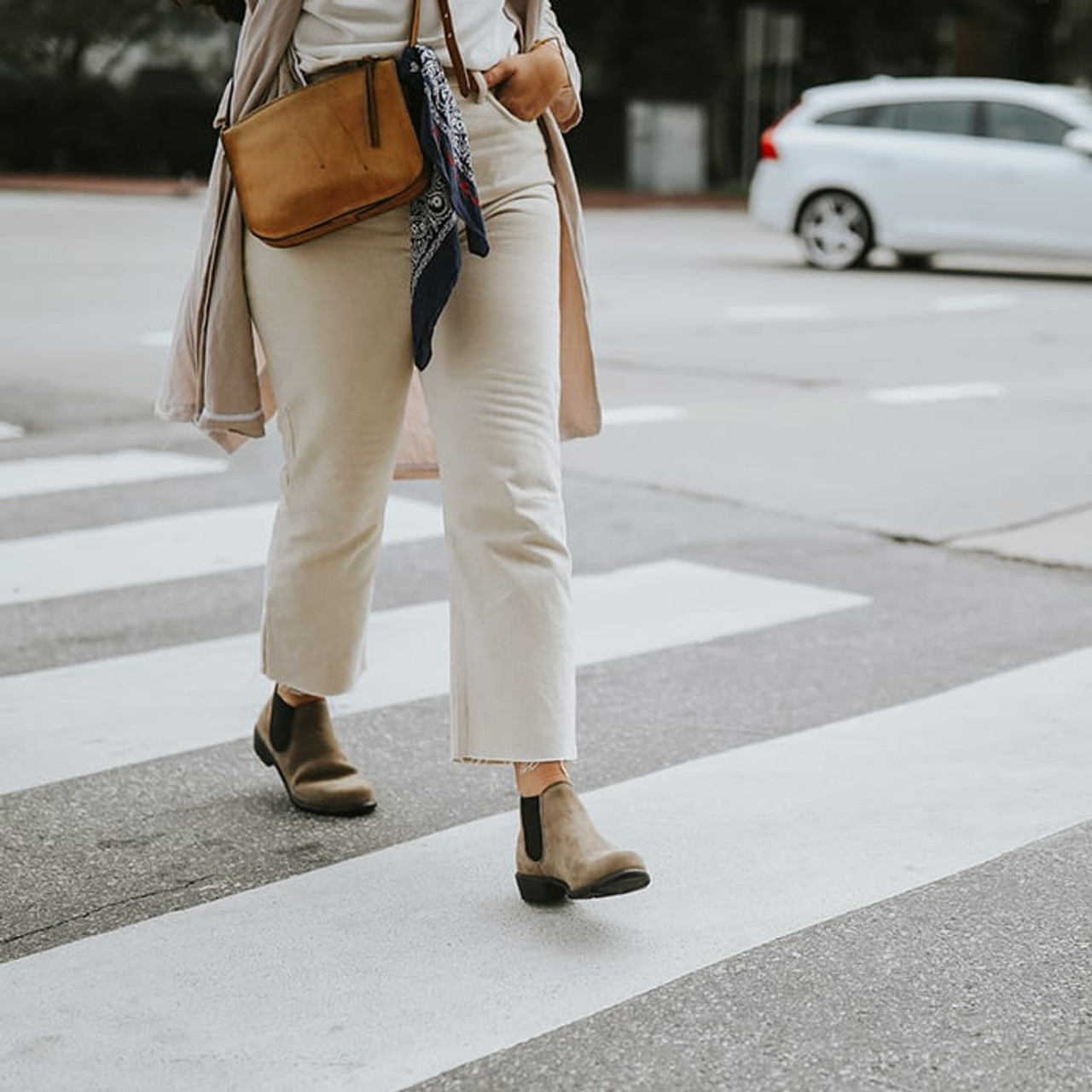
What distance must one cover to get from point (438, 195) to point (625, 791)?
133 centimetres

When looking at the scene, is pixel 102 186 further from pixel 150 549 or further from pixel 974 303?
pixel 150 549

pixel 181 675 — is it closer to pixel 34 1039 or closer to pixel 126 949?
pixel 126 949

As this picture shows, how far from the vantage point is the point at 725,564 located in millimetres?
6121

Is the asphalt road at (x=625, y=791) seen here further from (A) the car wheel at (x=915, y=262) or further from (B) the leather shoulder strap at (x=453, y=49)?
(A) the car wheel at (x=915, y=262)

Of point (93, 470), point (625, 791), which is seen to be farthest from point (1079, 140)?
→ point (625, 791)

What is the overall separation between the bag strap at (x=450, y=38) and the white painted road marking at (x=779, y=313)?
390 inches

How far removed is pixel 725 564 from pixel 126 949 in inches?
128

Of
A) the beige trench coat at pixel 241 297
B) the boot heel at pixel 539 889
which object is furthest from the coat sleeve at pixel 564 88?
the boot heel at pixel 539 889

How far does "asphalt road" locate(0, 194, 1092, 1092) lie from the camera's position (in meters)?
2.84

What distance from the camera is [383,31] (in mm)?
3199

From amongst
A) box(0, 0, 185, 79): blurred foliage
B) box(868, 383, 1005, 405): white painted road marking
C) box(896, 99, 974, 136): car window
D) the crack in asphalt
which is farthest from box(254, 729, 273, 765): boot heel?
box(0, 0, 185, 79): blurred foliage

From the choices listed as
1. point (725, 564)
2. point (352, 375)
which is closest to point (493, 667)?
point (352, 375)

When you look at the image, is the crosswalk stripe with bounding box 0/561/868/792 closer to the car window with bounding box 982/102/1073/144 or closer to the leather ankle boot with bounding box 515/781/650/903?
the leather ankle boot with bounding box 515/781/650/903

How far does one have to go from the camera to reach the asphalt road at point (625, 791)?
2838 millimetres
